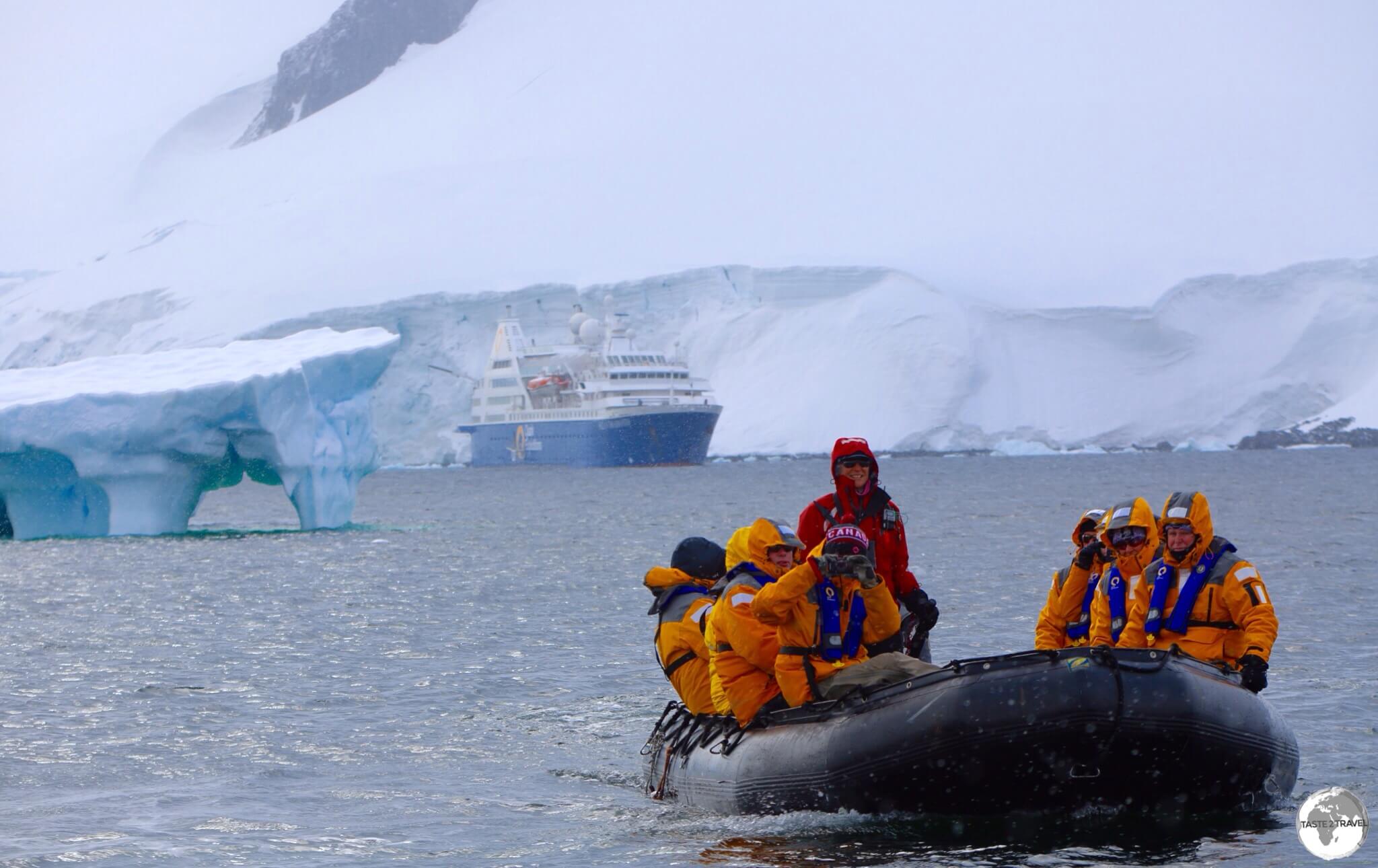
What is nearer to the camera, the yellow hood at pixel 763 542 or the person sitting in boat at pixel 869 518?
the yellow hood at pixel 763 542

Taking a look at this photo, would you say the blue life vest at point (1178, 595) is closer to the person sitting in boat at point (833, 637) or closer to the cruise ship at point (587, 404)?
the person sitting in boat at point (833, 637)

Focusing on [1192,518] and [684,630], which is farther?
[684,630]

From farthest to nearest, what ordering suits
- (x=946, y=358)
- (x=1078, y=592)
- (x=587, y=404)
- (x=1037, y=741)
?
(x=946, y=358) → (x=587, y=404) → (x=1078, y=592) → (x=1037, y=741)

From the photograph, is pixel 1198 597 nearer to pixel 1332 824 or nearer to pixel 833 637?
pixel 1332 824

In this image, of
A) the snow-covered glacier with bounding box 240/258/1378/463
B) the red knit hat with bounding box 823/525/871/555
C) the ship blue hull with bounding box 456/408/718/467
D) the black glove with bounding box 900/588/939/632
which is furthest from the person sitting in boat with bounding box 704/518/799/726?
the snow-covered glacier with bounding box 240/258/1378/463

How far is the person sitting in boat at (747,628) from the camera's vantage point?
743 cm

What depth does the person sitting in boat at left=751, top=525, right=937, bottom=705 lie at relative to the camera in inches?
294

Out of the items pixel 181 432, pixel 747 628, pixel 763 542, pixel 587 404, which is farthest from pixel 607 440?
pixel 763 542

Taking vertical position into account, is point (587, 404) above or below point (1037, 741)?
above

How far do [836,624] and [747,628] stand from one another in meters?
0.40

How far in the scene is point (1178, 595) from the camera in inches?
324

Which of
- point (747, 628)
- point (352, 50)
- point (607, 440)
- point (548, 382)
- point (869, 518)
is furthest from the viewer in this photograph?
point (352, 50)

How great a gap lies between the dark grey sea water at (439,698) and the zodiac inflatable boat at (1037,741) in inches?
8.7

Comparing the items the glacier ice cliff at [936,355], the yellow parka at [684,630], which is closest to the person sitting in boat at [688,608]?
the yellow parka at [684,630]
